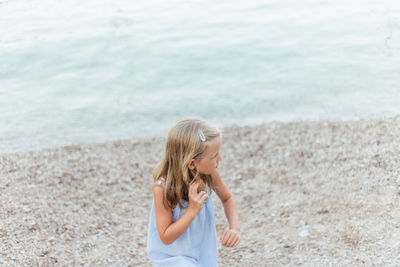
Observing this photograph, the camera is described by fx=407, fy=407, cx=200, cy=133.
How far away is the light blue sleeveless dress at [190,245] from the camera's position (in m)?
2.34

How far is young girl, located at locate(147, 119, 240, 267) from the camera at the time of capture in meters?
2.20

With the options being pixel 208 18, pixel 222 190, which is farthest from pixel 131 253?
pixel 208 18

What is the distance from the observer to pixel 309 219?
4109mm

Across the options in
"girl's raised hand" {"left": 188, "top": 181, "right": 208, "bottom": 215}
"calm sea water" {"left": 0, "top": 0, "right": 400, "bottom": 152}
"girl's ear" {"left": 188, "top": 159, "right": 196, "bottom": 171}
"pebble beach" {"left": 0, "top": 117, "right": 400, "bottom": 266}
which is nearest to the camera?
"girl's raised hand" {"left": 188, "top": 181, "right": 208, "bottom": 215}

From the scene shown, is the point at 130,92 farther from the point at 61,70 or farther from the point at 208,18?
the point at 208,18

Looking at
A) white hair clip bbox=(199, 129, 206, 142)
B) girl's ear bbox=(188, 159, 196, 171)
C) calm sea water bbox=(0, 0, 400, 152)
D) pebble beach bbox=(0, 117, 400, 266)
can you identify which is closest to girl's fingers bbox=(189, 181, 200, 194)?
girl's ear bbox=(188, 159, 196, 171)

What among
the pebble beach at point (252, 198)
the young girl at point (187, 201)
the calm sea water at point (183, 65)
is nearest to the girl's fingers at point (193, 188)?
the young girl at point (187, 201)

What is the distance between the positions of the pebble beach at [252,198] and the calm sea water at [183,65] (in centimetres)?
180

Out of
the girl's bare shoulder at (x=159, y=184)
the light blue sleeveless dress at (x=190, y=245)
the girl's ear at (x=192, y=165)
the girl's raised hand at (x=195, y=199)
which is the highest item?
the girl's ear at (x=192, y=165)

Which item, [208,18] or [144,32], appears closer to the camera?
[144,32]

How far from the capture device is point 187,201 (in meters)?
2.33

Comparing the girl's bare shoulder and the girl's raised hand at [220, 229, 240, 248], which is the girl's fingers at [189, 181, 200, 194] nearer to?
the girl's bare shoulder

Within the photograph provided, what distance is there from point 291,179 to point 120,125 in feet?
15.0

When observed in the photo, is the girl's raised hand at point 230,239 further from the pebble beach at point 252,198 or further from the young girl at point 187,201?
the pebble beach at point 252,198
